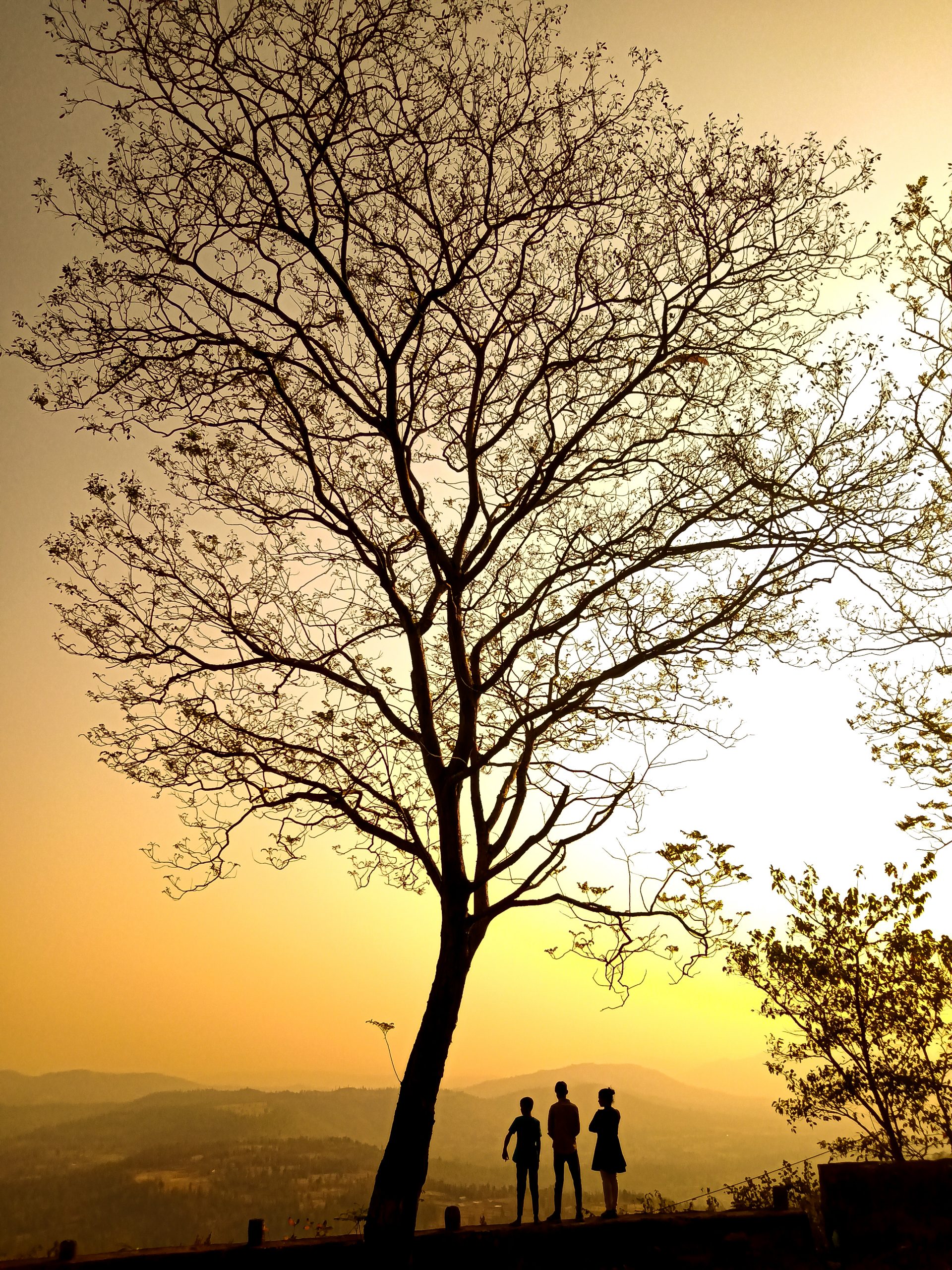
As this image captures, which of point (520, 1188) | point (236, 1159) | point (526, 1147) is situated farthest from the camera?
point (236, 1159)

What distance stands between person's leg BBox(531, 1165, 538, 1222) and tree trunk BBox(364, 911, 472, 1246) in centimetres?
181

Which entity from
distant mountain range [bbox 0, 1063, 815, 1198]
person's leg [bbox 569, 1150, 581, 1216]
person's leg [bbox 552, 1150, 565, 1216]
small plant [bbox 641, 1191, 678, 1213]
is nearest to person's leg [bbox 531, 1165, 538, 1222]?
person's leg [bbox 552, 1150, 565, 1216]

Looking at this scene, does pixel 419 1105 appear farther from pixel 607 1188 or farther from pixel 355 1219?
pixel 607 1188

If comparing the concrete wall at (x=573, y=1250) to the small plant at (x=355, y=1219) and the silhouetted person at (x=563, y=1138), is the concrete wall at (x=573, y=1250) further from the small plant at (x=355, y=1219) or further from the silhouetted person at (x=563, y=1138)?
the silhouetted person at (x=563, y=1138)

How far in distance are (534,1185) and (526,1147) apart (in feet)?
1.47

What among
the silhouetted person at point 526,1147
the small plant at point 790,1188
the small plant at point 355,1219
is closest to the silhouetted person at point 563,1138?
the silhouetted person at point 526,1147

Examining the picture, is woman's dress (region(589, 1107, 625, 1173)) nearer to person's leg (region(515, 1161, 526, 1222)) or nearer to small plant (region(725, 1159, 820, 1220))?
person's leg (region(515, 1161, 526, 1222))

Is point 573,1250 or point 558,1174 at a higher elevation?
point 558,1174

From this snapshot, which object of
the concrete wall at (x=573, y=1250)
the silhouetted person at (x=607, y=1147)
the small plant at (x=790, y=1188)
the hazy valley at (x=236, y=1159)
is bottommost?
the hazy valley at (x=236, y=1159)

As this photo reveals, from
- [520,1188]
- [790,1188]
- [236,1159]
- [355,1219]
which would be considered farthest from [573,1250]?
[236,1159]

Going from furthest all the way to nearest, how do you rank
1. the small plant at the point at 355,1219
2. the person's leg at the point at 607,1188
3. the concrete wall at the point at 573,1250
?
1. the person's leg at the point at 607,1188
2. the small plant at the point at 355,1219
3. the concrete wall at the point at 573,1250

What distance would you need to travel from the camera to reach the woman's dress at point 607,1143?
937 cm

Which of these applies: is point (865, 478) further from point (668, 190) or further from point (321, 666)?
point (321, 666)

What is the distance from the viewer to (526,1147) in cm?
923
